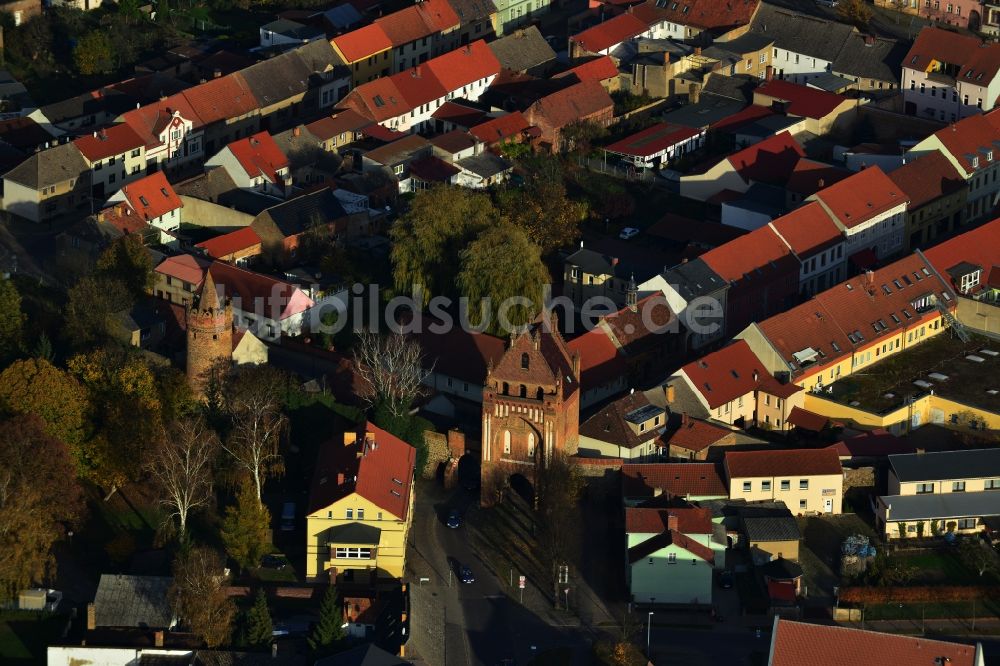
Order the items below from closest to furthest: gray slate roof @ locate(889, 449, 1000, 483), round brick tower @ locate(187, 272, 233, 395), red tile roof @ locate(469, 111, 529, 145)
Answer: gray slate roof @ locate(889, 449, 1000, 483)
round brick tower @ locate(187, 272, 233, 395)
red tile roof @ locate(469, 111, 529, 145)

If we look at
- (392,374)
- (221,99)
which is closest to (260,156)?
(221,99)

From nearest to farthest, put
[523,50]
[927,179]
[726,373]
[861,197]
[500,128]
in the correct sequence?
[726,373], [861,197], [927,179], [500,128], [523,50]

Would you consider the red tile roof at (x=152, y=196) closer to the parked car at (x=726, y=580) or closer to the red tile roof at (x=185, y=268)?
the red tile roof at (x=185, y=268)

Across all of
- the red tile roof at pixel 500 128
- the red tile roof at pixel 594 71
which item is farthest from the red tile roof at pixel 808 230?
the red tile roof at pixel 594 71

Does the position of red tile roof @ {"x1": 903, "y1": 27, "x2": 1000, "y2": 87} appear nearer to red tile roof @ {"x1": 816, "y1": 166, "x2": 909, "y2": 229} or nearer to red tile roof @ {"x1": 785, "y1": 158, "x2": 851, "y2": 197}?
red tile roof @ {"x1": 785, "y1": 158, "x2": 851, "y2": 197}

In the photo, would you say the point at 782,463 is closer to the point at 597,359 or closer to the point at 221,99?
the point at 597,359

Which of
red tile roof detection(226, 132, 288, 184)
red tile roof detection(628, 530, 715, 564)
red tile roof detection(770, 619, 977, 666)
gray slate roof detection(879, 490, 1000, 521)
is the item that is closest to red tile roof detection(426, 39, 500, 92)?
red tile roof detection(226, 132, 288, 184)
